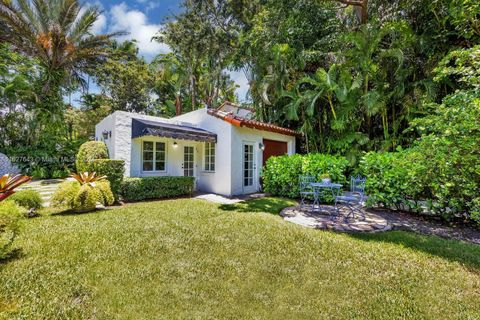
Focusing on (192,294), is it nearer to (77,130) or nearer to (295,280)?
(295,280)

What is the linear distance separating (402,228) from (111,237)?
8.23 m

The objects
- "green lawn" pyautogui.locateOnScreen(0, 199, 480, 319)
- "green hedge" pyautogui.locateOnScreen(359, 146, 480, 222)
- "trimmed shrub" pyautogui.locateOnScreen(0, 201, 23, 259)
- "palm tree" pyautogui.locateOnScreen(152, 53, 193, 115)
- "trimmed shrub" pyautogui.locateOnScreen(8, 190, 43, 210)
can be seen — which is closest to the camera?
"green lawn" pyautogui.locateOnScreen(0, 199, 480, 319)

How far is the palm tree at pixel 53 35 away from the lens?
594 inches

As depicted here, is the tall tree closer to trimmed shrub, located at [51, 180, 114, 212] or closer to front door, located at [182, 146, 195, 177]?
front door, located at [182, 146, 195, 177]

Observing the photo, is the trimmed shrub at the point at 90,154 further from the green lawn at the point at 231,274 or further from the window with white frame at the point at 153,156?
the green lawn at the point at 231,274

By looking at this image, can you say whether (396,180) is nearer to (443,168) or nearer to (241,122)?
(443,168)

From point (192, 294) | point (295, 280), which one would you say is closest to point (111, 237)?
point (192, 294)

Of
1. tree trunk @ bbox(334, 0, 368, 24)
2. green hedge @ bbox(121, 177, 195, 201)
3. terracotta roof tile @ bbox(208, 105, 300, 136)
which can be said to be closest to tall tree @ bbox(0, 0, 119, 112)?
terracotta roof tile @ bbox(208, 105, 300, 136)

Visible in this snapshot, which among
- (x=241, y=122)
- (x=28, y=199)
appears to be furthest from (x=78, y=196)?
(x=241, y=122)

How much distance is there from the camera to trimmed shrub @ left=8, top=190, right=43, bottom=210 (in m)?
7.44

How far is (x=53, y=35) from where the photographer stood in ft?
52.0

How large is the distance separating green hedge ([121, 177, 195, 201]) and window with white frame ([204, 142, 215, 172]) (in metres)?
1.49

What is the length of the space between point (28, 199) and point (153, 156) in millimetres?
5230

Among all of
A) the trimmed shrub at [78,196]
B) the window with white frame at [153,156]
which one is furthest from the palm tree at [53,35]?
the trimmed shrub at [78,196]
